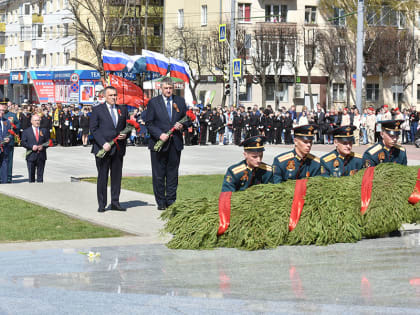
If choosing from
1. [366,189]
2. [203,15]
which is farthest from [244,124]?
[203,15]

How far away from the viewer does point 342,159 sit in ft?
31.9

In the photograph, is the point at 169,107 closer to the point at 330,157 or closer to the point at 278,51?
the point at 330,157

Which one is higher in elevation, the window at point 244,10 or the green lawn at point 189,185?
the window at point 244,10

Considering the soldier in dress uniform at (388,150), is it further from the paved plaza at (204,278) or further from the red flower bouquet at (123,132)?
the red flower bouquet at (123,132)

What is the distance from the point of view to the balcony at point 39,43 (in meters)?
81.0

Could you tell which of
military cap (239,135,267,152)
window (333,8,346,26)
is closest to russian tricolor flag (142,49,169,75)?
military cap (239,135,267,152)

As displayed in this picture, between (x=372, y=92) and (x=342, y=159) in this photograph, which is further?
(x=372, y=92)

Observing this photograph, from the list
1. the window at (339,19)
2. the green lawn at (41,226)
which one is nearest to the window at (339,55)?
the window at (339,19)

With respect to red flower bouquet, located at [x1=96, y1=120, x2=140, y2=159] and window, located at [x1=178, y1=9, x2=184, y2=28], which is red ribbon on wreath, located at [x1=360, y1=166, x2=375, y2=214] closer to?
red flower bouquet, located at [x1=96, y1=120, x2=140, y2=159]

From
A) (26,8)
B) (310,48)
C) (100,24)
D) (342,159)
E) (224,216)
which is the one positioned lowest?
(224,216)

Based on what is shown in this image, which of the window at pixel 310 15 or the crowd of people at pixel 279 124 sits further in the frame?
the window at pixel 310 15

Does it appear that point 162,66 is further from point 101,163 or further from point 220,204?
point 220,204

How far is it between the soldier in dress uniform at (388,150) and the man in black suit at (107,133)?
3581 mm

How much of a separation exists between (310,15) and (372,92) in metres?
9.17
